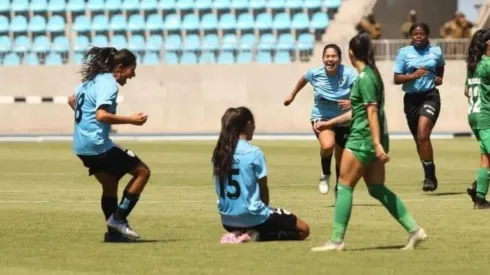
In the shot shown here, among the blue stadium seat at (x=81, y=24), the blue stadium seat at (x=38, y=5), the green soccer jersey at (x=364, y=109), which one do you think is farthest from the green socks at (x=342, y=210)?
the blue stadium seat at (x=38, y=5)

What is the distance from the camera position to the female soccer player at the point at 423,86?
18.4 meters

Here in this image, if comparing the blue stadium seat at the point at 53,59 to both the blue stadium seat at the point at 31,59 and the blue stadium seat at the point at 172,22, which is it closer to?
the blue stadium seat at the point at 31,59

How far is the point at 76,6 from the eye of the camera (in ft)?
137

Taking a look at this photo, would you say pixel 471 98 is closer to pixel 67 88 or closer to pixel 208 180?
pixel 208 180

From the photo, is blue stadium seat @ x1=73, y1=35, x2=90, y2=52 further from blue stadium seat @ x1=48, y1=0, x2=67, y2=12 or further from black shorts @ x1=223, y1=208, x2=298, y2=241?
black shorts @ x1=223, y1=208, x2=298, y2=241

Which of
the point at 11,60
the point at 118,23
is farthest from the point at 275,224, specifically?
the point at 118,23

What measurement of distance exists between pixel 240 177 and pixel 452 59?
84.3 ft

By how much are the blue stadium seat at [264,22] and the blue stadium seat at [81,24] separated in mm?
4817

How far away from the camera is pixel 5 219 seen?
15.0 m

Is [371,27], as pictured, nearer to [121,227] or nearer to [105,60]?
[105,60]

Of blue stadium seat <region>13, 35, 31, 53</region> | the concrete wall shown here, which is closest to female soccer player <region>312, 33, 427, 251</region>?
the concrete wall

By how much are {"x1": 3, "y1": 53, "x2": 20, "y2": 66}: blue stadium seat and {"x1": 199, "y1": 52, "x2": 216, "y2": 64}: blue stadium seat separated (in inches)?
198

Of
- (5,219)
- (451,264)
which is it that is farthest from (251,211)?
(5,219)

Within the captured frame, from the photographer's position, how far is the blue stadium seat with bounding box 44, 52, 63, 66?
130ft
